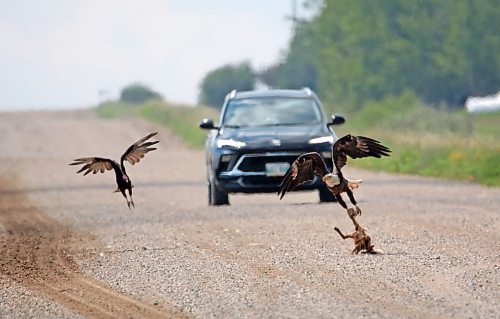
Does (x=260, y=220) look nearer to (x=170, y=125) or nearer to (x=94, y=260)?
(x=94, y=260)

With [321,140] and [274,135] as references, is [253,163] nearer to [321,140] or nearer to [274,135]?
[274,135]

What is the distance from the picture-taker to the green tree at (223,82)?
383 ft

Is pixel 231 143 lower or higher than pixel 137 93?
higher

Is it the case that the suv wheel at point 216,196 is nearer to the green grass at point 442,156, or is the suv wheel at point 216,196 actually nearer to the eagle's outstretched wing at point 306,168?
the green grass at point 442,156

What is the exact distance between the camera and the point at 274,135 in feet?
63.2

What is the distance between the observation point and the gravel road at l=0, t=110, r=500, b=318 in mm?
9984

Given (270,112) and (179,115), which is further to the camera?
(179,115)

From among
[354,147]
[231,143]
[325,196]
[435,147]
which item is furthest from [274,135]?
[435,147]

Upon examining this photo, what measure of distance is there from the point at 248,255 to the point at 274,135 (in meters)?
6.11

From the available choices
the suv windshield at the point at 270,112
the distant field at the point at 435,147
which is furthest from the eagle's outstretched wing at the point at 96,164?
the distant field at the point at 435,147

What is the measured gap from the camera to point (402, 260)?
1248 centimetres

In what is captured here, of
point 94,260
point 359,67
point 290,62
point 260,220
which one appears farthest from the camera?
point 290,62

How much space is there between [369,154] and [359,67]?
68.6m

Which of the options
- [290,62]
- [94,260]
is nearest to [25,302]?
[94,260]
